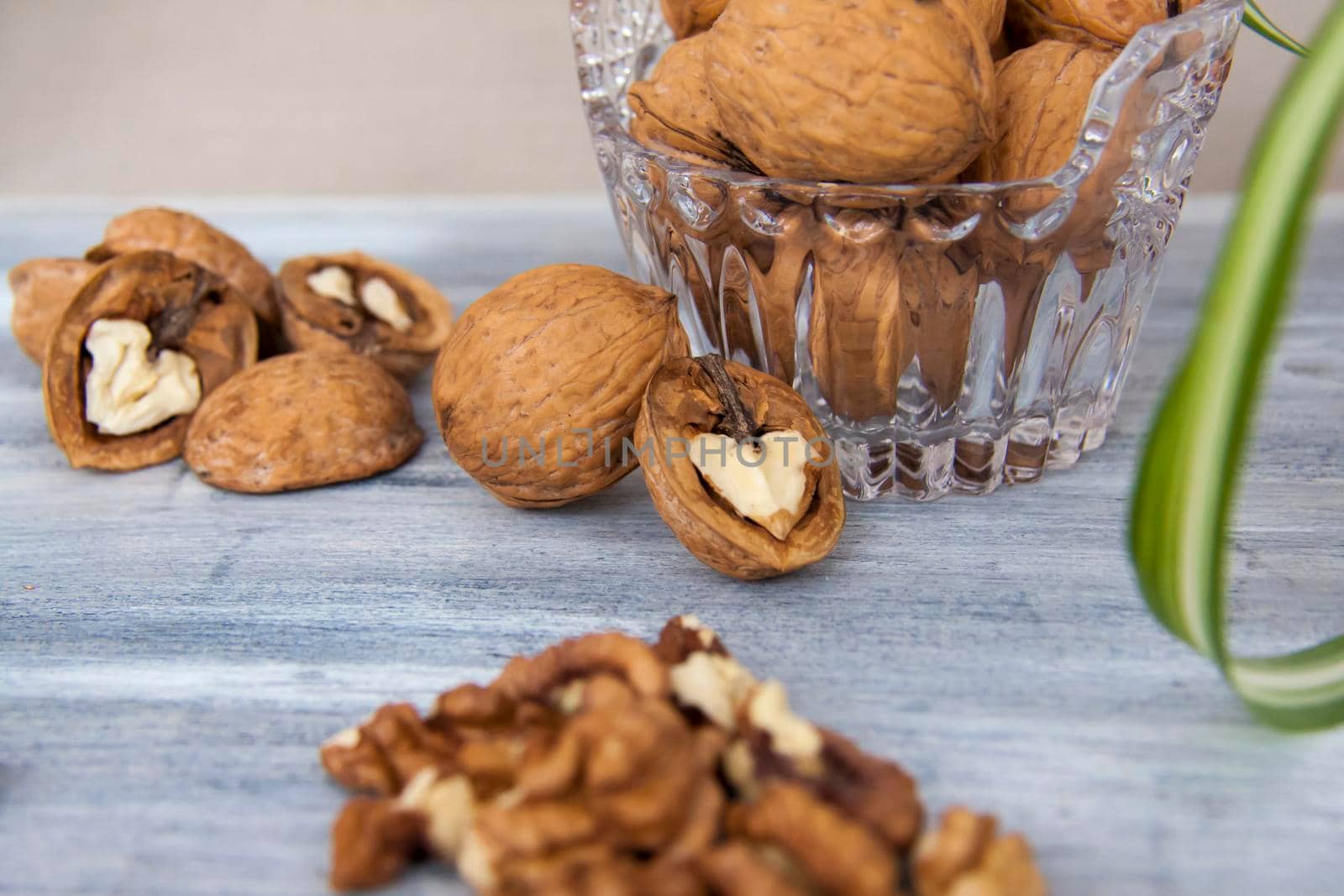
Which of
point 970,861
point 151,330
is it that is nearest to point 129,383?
point 151,330

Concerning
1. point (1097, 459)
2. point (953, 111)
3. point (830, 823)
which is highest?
point (953, 111)

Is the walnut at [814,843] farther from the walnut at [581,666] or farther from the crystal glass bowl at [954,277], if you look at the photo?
the crystal glass bowl at [954,277]

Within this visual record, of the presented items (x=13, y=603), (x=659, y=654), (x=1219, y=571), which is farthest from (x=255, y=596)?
(x=1219, y=571)

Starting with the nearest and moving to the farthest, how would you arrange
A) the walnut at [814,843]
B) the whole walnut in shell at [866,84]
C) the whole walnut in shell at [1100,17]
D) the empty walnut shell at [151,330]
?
1. the walnut at [814,843]
2. the whole walnut in shell at [866,84]
3. the whole walnut in shell at [1100,17]
4. the empty walnut shell at [151,330]

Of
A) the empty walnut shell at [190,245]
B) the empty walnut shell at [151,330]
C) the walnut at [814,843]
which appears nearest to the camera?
the walnut at [814,843]

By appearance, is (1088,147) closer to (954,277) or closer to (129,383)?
(954,277)

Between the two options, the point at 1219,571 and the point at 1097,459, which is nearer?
the point at 1219,571

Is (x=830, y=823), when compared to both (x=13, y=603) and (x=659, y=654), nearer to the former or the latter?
(x=659, y=654)

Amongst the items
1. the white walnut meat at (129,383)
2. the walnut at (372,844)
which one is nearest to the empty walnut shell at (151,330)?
the white walnut meat at (129,383)

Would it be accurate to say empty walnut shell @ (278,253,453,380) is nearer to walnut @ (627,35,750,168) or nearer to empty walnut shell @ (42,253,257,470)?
empty walnut shell @ (42,253,257,470)
